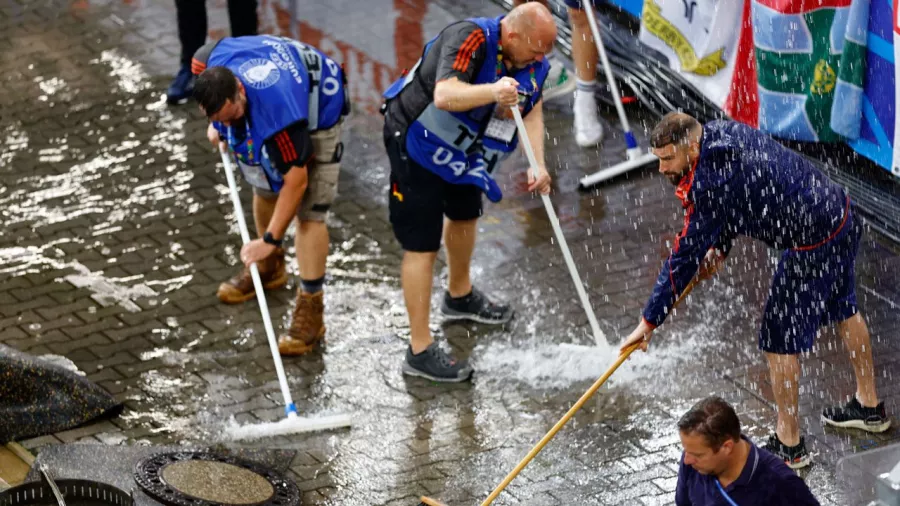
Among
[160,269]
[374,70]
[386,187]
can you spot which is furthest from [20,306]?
[374,70]

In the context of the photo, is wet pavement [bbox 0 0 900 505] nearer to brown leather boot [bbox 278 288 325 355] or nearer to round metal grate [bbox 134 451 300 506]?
brown leather boot [bbox 278 288 325 355]

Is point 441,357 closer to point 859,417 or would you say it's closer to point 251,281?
point 251,281

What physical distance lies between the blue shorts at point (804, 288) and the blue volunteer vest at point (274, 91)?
8.24 ft

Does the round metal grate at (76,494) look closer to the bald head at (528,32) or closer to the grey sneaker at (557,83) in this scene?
the bald head at (528,32)

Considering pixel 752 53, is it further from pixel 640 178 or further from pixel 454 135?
pixel 454 135

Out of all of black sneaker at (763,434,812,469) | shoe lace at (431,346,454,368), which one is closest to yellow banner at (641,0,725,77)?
shoe lace at (431,346,454,368)

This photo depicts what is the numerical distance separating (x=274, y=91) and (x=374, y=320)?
1.55 meters

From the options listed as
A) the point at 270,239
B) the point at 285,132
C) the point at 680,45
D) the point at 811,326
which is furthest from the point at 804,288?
the point at 680,45

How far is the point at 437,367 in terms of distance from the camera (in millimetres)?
7352

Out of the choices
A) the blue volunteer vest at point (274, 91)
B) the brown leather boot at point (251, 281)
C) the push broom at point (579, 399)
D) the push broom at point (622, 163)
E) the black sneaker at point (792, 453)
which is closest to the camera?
the push broom at point (579, 399)

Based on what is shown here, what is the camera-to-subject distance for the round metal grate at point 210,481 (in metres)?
6.07

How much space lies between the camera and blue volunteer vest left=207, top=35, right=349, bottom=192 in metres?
7.11

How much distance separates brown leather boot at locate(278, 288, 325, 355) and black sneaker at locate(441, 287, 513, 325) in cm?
76

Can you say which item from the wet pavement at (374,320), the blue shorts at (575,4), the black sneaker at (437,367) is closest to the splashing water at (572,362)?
the wet pavement at (374,320)
